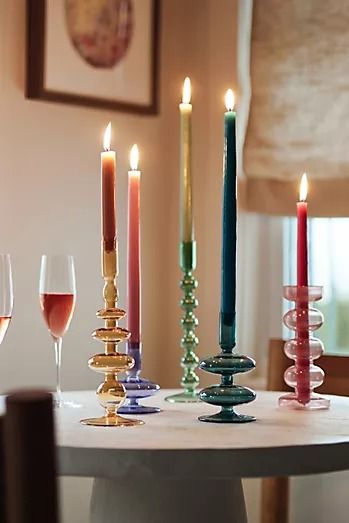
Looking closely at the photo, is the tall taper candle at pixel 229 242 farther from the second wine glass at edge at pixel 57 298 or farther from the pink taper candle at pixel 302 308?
the second wine glass at edge at pixel 57 298

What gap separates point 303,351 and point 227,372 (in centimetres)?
24

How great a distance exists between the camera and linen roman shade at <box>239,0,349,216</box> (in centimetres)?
223

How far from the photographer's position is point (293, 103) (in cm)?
231

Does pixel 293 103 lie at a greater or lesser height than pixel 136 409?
greater

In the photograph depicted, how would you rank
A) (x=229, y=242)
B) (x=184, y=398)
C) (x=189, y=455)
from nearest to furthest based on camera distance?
(x=189, y=455)
(x=229, y=242)
(x=184, y=398)

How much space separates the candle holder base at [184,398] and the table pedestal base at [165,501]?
17 centimetres

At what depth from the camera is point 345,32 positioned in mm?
2217

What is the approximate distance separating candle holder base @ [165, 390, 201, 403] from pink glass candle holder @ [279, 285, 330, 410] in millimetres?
150

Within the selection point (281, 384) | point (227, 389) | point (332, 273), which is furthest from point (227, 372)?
point (332, 273)

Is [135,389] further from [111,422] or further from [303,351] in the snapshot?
[303,351]

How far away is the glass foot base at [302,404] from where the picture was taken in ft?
4.71

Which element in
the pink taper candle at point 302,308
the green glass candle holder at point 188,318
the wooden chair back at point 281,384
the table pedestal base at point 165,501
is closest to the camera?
the table pedestal base at point 165,501

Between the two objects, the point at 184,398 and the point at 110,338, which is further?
the point at 184,398

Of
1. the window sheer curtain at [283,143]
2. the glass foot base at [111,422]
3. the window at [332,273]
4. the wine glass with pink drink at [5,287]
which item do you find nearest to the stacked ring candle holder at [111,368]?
the glass foot base at [111,422]
